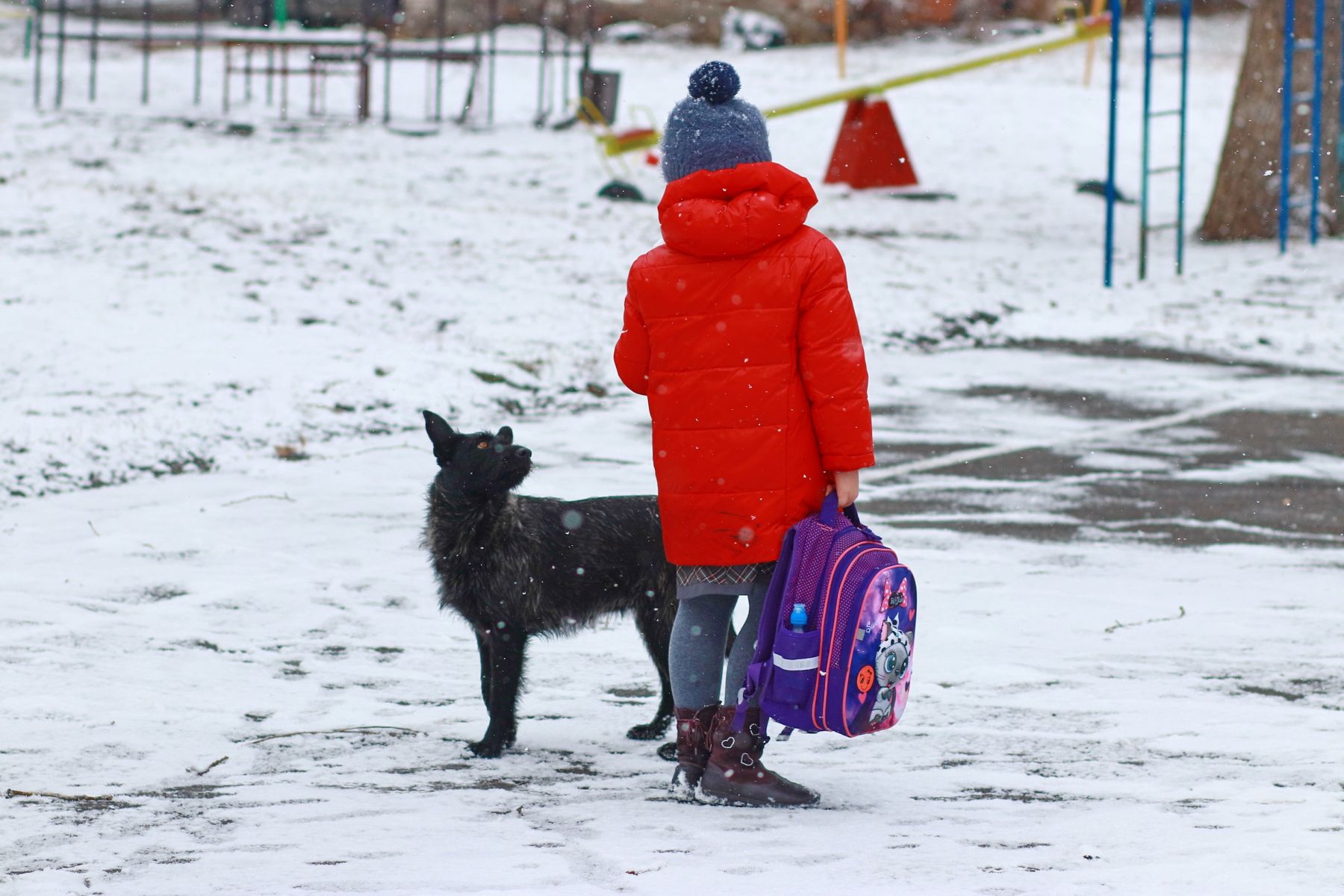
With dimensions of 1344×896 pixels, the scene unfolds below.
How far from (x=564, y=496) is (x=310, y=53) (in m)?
18.3

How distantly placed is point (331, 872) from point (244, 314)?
8.48 metres

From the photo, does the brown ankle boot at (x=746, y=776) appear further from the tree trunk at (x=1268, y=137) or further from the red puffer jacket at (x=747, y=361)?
the tree trunk at (x=1268, y=137)

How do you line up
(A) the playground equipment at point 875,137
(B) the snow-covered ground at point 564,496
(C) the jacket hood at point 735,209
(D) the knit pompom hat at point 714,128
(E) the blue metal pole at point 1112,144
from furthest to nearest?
(A) the playground equipment at point 875,137, (E) the blue metal pole at point 1112,144, (D) the knit pompom hat at point 714,128, (C) the jacket hood at point 735,209, (B) the snow-covered ground at point 564,496

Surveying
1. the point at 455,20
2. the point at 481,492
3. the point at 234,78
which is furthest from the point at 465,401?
the point at 455,20

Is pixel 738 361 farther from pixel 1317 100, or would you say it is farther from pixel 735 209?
pixel 1317 100

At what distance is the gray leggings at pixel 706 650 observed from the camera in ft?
14.3

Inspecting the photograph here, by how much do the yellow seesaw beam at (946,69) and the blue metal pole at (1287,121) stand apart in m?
3.06

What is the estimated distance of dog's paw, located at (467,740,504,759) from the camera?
475cm

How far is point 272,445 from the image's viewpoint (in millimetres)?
9055

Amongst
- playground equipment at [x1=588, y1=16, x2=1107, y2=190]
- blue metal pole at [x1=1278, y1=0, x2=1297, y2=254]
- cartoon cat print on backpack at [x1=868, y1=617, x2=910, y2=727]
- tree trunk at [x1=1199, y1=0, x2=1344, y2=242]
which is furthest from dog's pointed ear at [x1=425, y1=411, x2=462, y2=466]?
playground equipment at [x1=588, y1=16, x2=1107, y2=190]

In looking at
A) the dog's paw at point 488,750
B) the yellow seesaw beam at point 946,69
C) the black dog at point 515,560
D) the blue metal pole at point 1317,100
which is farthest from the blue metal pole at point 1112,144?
the dog's paw at point 488,750

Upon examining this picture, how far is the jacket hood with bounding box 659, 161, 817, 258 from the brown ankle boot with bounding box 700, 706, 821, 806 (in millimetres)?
1181

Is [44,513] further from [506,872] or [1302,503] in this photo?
[1302,503]

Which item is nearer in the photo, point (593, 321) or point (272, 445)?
point (272, 445)
